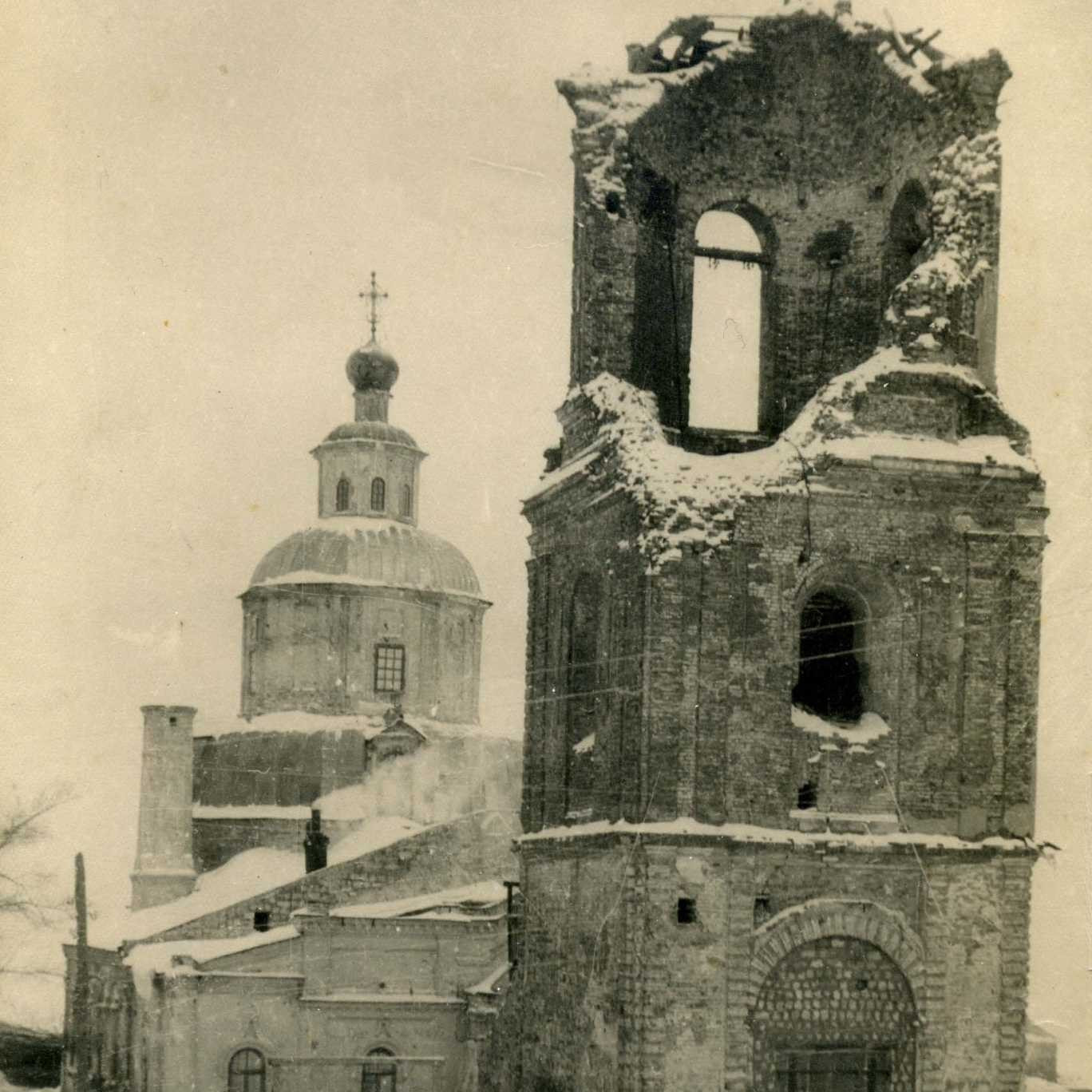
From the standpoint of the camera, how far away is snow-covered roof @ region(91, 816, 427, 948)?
3584 centimetres

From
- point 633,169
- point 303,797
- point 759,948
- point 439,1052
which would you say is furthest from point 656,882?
point 303,797

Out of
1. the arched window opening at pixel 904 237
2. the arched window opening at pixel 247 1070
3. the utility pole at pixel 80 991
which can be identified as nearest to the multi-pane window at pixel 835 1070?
the arched window opening at pixel 904 237

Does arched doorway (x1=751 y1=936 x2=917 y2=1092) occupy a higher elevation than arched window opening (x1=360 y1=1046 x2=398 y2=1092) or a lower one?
higher

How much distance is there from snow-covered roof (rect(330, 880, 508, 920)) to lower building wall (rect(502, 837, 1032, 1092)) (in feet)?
40.6

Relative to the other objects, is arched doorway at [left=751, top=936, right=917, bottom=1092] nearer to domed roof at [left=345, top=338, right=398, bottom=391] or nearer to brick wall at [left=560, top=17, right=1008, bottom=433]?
brick wall at [left=560, top=17, right=1008, bottom=433]

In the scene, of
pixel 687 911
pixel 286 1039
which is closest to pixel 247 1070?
pixel 286 1039

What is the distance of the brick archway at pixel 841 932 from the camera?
67.7 ft

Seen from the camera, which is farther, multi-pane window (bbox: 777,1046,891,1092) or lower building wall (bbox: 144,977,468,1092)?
lower building wall (bbox: 144,977,468,1092)

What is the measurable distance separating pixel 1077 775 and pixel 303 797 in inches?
841

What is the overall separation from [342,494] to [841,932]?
80.0 ft

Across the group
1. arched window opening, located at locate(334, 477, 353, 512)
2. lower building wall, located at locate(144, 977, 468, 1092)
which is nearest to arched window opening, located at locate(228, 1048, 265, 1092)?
lower building wall, located at locate(144, 977, 468, 1092)

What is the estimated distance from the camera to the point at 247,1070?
32.2 m

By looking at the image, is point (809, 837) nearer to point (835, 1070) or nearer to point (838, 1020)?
point (838, 1020)

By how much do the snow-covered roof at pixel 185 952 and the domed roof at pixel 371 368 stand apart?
45.0ft
